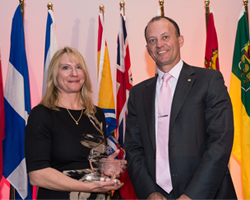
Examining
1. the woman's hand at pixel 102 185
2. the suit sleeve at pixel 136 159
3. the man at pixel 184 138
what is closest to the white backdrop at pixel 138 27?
the suit sleeve at pixel 136 159

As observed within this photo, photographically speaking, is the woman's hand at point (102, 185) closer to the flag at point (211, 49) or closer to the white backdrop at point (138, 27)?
the white backdrop at point (138, 27)

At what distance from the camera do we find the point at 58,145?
1.76 m

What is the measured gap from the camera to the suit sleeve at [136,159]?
171 centimetres

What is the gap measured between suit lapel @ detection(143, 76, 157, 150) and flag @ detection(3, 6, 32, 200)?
1.51 m

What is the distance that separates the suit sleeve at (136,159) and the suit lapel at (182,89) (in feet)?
1.09

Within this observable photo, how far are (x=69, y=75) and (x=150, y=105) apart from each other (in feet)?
2.25

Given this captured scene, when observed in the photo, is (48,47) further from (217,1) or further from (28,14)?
(217,1)

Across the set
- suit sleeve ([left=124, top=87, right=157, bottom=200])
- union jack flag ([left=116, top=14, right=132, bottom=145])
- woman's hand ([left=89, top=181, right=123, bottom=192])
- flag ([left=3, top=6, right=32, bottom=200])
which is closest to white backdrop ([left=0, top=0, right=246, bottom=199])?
union jack flag ([left=116, top=14, right=132, bottom=145])

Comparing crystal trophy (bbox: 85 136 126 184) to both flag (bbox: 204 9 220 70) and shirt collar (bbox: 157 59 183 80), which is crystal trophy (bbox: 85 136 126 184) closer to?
shirt collar (bbox: 157 59 183 80)

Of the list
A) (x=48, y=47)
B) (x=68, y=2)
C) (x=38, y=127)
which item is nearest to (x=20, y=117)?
(x=48, y=47)

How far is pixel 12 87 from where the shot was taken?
2.78 m

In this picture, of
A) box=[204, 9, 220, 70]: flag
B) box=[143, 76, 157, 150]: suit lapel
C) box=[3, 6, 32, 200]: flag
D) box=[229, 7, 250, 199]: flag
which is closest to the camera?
box=[143, 76, 157, 150]: suit lapel

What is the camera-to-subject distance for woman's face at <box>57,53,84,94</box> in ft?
6.51

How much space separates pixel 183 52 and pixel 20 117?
7.72 feet
